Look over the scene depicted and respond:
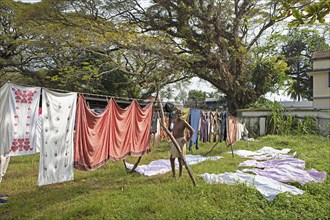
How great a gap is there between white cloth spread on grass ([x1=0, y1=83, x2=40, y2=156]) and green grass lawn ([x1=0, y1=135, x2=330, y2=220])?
109 centimetres

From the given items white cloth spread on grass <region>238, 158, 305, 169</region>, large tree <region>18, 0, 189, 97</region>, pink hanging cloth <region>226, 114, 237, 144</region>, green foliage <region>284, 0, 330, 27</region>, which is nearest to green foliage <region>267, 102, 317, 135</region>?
pink hanging cloth <region>226, 114, 237, 144</region>

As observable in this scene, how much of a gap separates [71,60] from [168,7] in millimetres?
6151

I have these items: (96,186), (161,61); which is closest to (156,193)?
(96,186)

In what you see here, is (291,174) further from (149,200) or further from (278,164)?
(149,200)

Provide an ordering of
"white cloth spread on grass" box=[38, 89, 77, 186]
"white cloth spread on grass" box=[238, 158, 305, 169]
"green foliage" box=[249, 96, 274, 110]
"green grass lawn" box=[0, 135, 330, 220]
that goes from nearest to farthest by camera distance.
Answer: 1. "green grass lawn" box=[0, 135, 330, 220]
2. "white cloth spread on grass" box=[38, 89, 77, 186]
3. "white cloth spread on grass" box=[238, 158, 305, 169]
4. "green foliage" box=[249, 96, 274, 110]

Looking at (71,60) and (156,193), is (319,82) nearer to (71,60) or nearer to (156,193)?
(71,60)

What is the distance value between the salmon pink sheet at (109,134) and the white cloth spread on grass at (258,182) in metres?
1.67

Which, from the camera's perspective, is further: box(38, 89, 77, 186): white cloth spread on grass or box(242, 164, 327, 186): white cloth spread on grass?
box(242, 164, 327, 186): white cloth spread on grass

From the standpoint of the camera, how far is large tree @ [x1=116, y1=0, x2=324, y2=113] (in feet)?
50.7

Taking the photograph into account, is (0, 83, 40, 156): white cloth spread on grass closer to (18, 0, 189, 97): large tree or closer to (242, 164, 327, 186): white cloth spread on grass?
(242, 164, 327, 186): white cloth spread on grass

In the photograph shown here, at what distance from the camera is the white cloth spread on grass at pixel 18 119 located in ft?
13.1

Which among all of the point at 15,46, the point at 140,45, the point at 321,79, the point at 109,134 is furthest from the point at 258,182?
the point at 15,46

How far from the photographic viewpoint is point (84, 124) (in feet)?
16.0

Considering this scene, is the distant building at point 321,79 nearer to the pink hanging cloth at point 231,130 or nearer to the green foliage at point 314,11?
the pink hanging cloth at point 231,130
